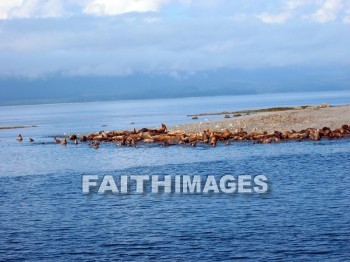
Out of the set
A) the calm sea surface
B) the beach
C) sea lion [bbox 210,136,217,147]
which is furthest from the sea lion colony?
the calm sea surface

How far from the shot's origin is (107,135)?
5791cm

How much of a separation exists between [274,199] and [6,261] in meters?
11.3

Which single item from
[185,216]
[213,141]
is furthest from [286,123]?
[185,216]

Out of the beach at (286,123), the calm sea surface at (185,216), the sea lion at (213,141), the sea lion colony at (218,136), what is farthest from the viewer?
the beach at (286,123)

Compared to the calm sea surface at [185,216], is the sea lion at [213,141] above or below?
above

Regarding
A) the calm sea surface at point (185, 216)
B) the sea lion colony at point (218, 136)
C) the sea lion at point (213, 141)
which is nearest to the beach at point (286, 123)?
the sea lion colony at point (218, 136)

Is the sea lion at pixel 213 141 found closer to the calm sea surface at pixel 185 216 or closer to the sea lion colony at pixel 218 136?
the sea lion colony at pixel 218 136

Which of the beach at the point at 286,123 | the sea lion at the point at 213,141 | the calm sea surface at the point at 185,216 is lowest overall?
the calm sea surface at the point at 185,216

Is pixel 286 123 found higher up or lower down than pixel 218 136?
higher up

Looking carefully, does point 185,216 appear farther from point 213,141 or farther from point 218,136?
point 218,136

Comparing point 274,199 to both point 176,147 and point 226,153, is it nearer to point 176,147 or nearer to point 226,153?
point 226,153

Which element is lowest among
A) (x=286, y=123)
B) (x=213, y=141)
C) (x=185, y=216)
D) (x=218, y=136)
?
(x=185, y=216)

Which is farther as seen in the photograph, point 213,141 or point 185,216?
point 213,141

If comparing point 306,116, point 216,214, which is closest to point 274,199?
point 216,214
